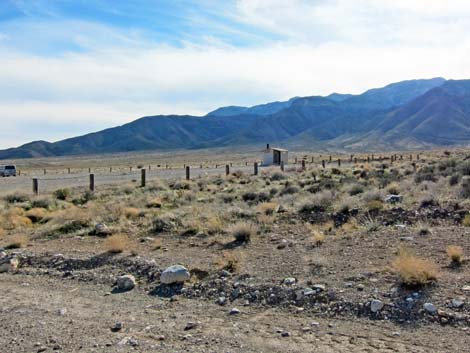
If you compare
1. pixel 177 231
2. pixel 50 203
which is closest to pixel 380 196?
pixel 177 231

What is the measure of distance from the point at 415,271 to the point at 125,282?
5268 millimetres

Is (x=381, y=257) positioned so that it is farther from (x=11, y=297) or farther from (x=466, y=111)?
(x=466, y=111)

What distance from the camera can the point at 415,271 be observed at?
324 inches

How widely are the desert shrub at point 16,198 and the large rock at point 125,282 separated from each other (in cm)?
1776

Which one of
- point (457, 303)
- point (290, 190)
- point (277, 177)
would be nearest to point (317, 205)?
point (290, 190)

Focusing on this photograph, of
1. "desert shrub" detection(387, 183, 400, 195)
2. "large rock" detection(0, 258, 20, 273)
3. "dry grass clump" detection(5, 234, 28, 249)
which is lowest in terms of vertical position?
"large rock" detection(0, 258, 20, 273)

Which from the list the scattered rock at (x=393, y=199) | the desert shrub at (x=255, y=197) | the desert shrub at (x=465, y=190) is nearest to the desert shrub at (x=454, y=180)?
the desert shrub at (x=465, y=190)

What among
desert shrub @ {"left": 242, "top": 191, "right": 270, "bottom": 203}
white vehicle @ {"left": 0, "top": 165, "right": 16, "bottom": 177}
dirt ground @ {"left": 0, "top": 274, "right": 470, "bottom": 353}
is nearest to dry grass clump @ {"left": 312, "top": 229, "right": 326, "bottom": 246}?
dirt ground @ {"left": 0, "top": 274, "right": 470, "bottom": 353}

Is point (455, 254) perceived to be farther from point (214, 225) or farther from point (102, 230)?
point (102, 230)

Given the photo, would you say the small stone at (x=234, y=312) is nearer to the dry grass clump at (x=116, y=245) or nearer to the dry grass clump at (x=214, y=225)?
the dry grass clump at (x=116, y=245)

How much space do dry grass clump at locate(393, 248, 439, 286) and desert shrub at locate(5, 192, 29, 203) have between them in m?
21.7

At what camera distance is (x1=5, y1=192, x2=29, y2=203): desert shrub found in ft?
86.3

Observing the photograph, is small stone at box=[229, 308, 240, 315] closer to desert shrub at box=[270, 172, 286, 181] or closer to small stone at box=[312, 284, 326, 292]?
small stone at box=[312, 284, 326, 292]

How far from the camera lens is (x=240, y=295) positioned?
8.82 m
